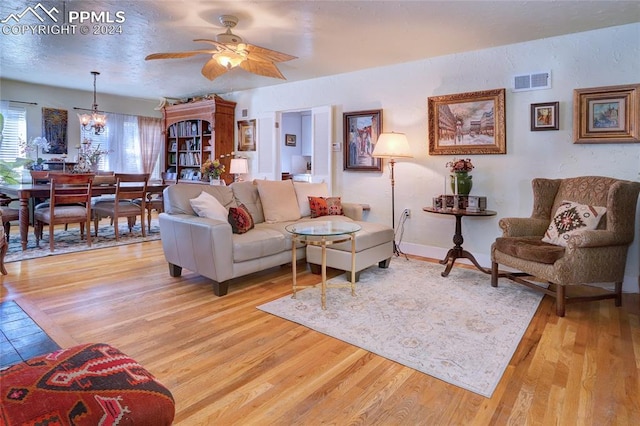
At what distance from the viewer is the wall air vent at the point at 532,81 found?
3744mm

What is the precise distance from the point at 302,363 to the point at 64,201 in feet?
13.2

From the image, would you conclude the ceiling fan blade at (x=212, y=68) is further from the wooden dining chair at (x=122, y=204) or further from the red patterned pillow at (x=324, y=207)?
the wooden dining chair at (x=122, y=204)

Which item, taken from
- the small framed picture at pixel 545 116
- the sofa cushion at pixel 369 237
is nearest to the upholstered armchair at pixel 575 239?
the small framed picture at pixel 545 116

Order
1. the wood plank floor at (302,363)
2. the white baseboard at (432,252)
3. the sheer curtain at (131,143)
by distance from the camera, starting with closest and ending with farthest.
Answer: the wood plank floor at (302,363) < the white baseboard at (432,252) < the sheer curtain at (131,143)

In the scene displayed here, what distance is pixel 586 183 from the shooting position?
3297 mm

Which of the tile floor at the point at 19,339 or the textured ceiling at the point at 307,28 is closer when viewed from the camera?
the tile floor at the point at 19,339

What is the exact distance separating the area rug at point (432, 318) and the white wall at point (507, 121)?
0.98 m

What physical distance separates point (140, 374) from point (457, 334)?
199cm

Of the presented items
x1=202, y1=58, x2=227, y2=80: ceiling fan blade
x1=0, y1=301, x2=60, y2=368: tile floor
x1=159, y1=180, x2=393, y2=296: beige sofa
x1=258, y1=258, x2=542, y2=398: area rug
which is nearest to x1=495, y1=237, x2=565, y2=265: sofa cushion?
x1=258, y1=258, x2=542, y2=398: area rug

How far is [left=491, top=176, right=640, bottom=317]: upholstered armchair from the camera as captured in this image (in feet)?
9.20

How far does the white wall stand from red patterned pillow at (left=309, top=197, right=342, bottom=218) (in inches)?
34.7

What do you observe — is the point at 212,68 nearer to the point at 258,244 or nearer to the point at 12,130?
the point at 258,244

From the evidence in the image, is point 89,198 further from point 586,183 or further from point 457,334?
point 586,183

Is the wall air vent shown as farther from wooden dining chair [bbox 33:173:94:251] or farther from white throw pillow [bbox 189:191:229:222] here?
wooden dining chair [bbox 33:173:94:251]
